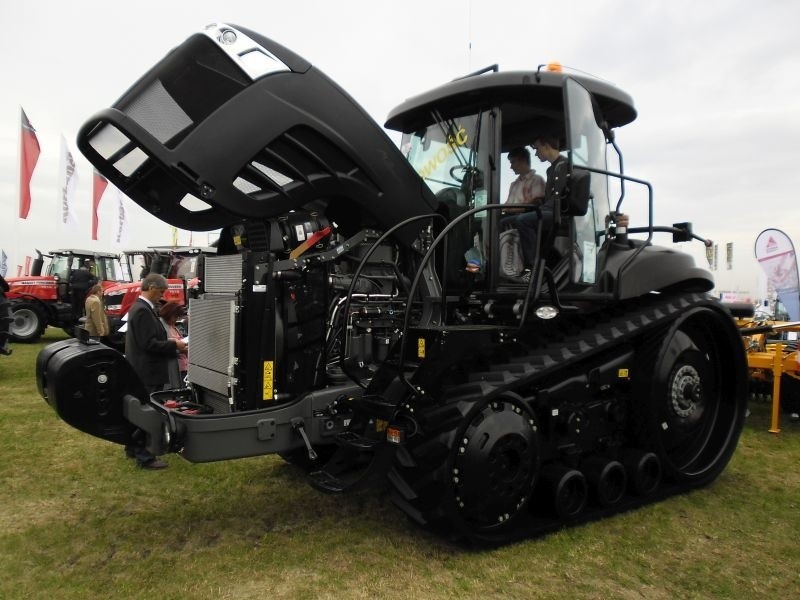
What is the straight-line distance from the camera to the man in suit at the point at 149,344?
5.63 metres

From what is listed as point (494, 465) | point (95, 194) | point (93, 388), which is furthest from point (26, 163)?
point (494, 465)

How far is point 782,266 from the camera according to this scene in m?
12.9

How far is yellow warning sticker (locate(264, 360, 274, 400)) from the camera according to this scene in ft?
12.5

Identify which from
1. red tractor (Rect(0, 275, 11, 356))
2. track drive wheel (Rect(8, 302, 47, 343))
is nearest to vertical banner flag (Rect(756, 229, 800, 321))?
red tractor (Rect(0, 275, 11, 356))

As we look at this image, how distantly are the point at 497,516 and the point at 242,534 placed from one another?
1.67m

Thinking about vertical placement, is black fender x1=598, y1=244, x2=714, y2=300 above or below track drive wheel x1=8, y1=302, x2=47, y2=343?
above

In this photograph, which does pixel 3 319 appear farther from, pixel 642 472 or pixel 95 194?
pixel 95 194

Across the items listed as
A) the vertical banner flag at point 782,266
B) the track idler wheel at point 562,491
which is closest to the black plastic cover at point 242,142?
the track idler wheel at point 562,491

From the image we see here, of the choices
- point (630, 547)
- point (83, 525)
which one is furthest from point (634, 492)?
point (83, 525)

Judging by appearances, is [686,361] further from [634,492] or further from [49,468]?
[49,468]

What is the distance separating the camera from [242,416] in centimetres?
368

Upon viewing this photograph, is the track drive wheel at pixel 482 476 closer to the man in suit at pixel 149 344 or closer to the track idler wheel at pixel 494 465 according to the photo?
the track idler wheel at pixel 494 465

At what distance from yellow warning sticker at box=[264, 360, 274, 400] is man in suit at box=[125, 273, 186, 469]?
2.24 metres

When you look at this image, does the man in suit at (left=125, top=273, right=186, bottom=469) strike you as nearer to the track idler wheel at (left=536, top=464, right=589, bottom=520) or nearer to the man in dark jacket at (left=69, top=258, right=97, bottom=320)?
the track idler wheel at (left=536, top=464, right=589, bottom=520)
